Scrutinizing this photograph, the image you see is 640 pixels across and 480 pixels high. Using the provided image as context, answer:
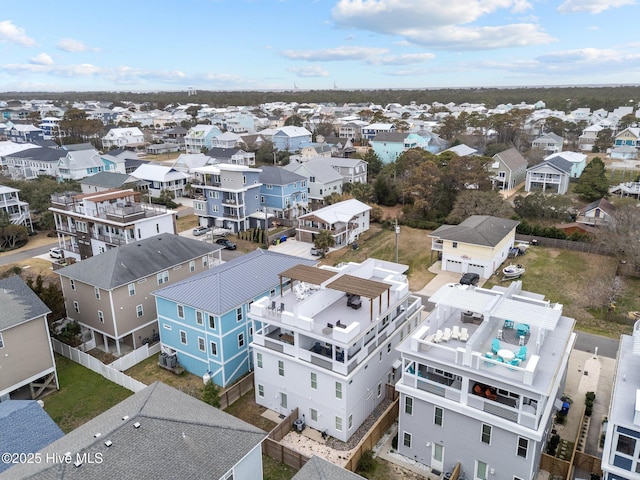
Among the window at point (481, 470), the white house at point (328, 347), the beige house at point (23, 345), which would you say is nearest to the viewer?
the window at point (481, 470)

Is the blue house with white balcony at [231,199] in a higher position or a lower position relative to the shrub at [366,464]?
higher

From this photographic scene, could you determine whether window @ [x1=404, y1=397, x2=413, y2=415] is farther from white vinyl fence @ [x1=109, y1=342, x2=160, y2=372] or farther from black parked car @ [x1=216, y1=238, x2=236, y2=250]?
black parked car @ [x1=216, y1=238, x2=236, y2=250]

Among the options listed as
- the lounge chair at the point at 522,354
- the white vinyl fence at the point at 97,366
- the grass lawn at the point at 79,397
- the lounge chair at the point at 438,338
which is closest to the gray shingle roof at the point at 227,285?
the white vinyl fence at the point at 97,366

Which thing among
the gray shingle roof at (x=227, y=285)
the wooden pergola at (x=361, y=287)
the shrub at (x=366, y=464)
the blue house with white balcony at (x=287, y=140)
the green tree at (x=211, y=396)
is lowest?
the shrub at (x=366, y=464)

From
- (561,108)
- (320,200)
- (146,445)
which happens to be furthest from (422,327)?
(561,108)

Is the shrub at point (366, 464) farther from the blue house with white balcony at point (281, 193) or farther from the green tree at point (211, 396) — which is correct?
the blue house with white balcony at point (281, 193)

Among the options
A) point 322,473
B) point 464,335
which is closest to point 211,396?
point 322,473

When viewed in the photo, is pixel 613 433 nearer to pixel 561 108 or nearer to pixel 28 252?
pixel 28 252
